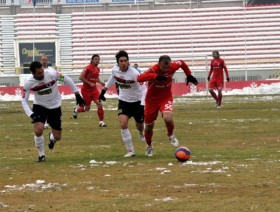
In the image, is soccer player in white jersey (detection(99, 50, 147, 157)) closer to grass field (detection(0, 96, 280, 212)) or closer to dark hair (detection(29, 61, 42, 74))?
grass field (detection(0, 96, 280, 212))

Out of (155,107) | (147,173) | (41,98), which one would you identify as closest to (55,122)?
(41,98)

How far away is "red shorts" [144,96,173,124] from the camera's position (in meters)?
16.2

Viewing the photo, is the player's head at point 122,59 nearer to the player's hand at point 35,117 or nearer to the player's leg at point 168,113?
the player's leg at point 168,113

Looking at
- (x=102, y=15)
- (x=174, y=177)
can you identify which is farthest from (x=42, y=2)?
(x=174, y=177)

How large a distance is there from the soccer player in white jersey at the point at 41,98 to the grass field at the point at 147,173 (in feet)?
1.86

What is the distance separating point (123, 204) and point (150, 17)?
66564mm

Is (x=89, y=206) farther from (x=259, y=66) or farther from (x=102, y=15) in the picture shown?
(x=102, y=15)

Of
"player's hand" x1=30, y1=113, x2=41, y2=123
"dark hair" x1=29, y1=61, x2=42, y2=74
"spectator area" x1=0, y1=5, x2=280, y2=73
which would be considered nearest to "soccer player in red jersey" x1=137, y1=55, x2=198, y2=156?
"dark hair" x1=29, y1=61, x2=42, y2=74

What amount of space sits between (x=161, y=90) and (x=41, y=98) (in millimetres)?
2141

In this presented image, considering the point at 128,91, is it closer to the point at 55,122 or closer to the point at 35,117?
the point at 55,122

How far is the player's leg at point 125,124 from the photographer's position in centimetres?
1664

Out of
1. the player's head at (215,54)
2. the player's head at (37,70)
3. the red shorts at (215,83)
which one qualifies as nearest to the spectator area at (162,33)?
the red shorts at (215,83)

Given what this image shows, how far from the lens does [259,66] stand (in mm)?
69250

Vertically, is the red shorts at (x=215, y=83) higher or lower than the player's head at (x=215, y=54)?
lower
